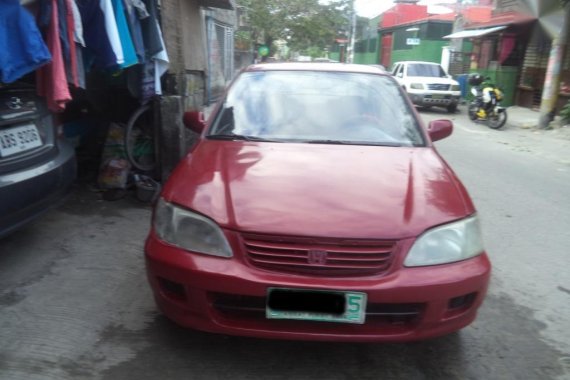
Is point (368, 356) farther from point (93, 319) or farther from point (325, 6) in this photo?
point (325, 6)

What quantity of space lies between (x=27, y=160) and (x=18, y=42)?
76 cm

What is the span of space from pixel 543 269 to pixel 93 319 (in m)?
3.37

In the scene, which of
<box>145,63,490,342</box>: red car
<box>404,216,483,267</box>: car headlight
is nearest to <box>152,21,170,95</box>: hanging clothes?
<box>145,63,490,342</box>: red car

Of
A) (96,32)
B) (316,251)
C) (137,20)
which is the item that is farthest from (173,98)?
(316,251)

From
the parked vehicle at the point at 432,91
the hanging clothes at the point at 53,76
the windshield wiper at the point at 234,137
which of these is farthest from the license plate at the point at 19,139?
the parked vehicle at the point at 432,91

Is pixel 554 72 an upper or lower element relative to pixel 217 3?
lower

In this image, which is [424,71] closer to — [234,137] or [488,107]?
[488,107]

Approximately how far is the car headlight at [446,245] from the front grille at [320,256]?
147 mm

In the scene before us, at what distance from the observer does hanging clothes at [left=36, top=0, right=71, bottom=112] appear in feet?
11.9

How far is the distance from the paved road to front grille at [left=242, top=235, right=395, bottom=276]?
619 mm

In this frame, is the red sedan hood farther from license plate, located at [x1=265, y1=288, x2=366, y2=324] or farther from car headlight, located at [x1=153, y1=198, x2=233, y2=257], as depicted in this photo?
license plate, located at [x1=265, y1=288, x2=366, y2=324]

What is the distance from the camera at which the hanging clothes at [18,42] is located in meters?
3.21

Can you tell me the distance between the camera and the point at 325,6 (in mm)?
37281

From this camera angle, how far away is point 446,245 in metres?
2.45
